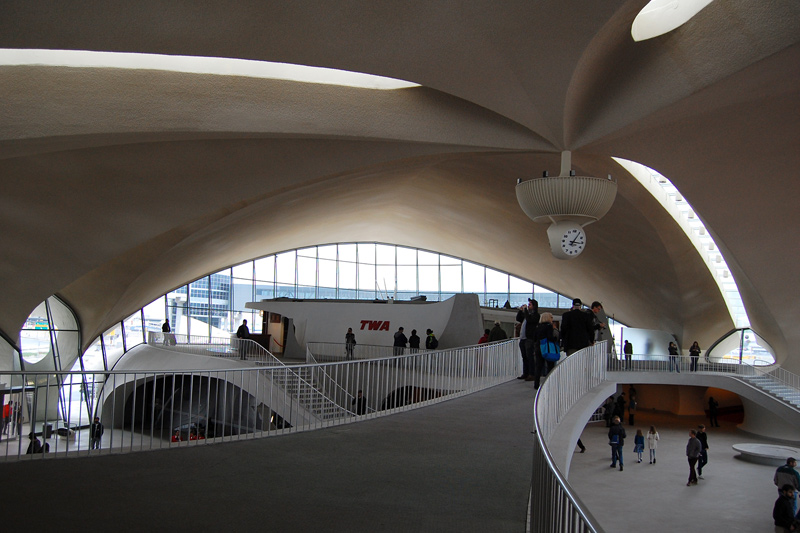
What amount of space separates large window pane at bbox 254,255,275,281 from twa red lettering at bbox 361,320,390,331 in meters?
18.6

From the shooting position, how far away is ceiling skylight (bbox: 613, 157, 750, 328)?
21.9m

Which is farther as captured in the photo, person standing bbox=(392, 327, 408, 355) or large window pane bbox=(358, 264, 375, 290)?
large window pane bbox=(358, 264, 375, 290)

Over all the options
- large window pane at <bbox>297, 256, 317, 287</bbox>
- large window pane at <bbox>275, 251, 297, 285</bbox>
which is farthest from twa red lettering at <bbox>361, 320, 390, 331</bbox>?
large window pane at <bbox>297, 256, 317, 287</bbox>

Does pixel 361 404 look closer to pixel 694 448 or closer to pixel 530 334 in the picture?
pixel 530 334

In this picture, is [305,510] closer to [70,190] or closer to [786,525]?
[786,525]

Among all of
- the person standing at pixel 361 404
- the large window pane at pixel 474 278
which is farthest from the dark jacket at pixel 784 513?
the large window pane at pixel 474 278

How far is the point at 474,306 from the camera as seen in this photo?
19156 millimetres

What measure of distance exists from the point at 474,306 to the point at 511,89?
27.0 feet

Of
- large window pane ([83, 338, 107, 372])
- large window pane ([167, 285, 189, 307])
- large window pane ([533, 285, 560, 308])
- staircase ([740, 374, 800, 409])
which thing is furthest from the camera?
large window pane ([533, 285, 560, 308])

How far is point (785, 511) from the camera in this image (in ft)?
41.0

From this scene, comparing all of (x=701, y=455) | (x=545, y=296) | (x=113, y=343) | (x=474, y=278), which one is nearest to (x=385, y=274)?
(x=474, y=278)

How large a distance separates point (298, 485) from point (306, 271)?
1424 inches

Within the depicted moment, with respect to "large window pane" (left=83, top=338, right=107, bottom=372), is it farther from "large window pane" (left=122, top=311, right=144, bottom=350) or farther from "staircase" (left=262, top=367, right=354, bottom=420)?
"staircase" (left=262, top=367, right=354, bottom=420)

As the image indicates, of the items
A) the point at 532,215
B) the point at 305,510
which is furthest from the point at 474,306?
the point at 305,510
